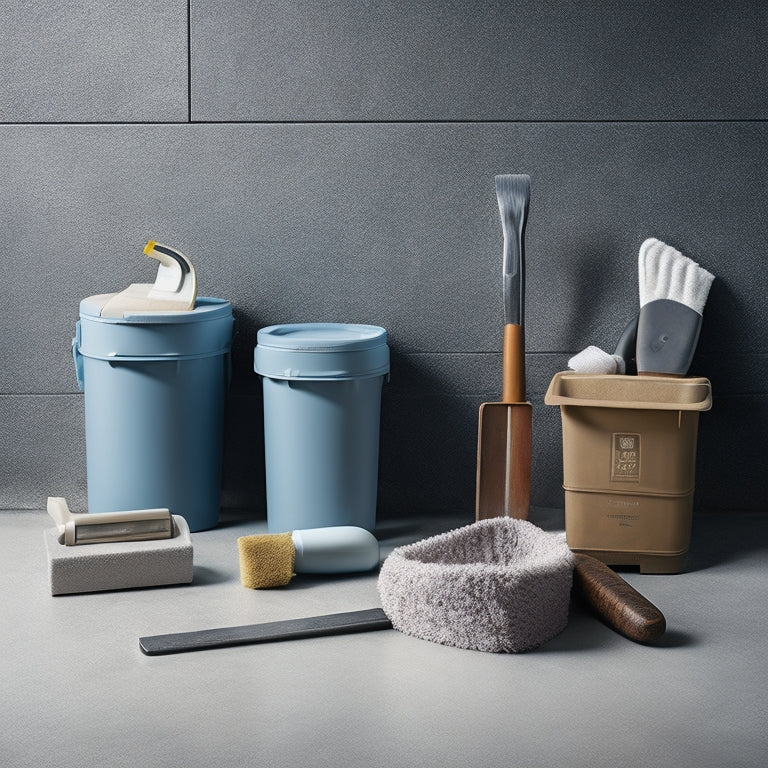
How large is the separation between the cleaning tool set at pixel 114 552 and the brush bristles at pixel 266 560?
0.43ft

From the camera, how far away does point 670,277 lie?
2.55 metres

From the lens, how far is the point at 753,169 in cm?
261

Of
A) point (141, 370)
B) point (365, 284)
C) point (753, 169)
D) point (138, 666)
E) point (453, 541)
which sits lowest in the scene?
point (138, 666)

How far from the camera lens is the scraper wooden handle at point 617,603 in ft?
6.07

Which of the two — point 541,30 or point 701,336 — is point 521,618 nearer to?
point 701,336

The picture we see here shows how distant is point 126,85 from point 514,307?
1.11m

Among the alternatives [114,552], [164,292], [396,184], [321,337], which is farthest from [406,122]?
[114,552]

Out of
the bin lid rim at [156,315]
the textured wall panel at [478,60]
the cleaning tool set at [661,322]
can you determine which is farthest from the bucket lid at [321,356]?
the textured wall panel at [478,60]

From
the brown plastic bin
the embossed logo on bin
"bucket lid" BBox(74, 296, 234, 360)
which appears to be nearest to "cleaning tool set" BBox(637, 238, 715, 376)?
the brown plastic bin

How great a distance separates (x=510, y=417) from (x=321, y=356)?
0.49 metres

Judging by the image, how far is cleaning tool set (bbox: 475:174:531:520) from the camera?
2.49 m

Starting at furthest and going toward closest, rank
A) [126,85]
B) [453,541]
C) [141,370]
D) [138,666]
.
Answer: [126,85]
[141,370]
[453,541]
[138,666]

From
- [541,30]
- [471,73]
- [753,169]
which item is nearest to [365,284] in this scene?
[471,73]

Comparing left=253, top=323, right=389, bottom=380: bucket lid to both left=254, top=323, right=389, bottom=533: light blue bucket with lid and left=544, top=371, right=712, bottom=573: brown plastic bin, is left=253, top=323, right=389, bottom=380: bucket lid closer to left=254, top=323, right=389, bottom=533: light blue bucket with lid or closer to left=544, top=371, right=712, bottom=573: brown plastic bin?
left=254, top=323, right=389, bottom=533: light blue bucket with lid
